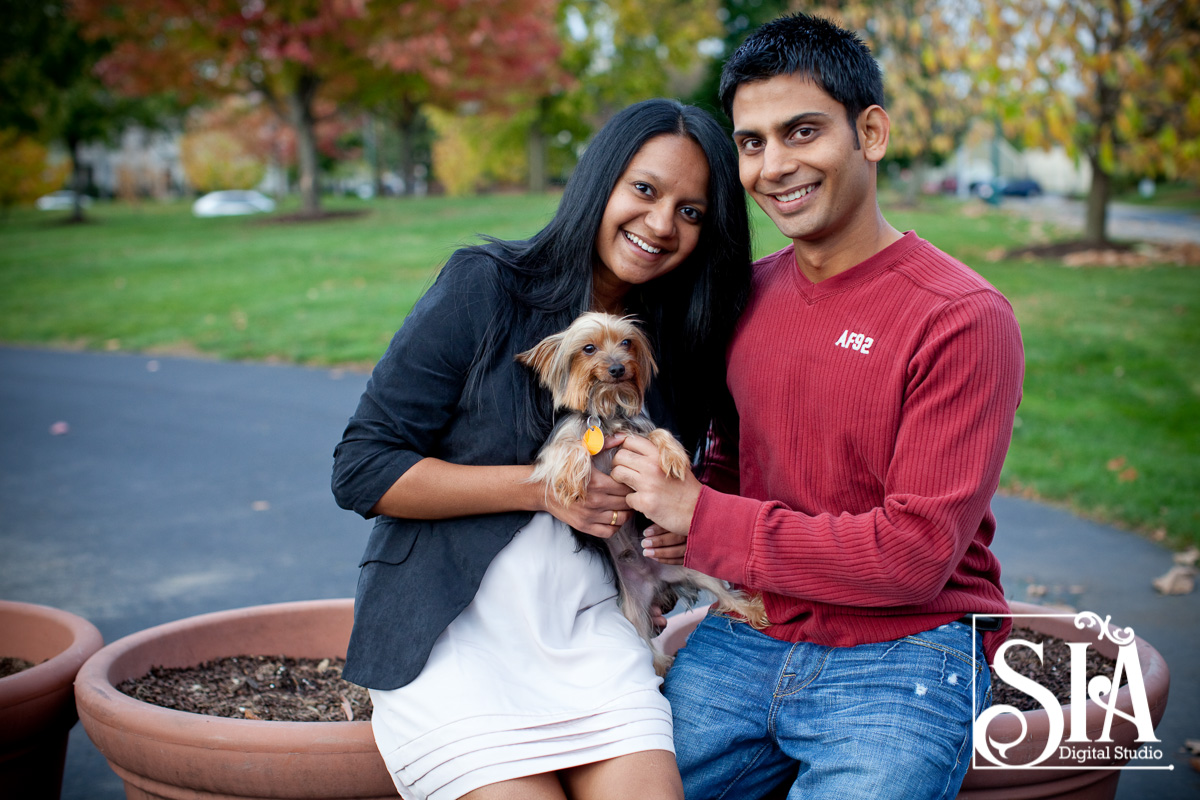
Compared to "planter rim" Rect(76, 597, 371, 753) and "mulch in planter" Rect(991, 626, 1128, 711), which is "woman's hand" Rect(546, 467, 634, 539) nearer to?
"planter rim" Rect(76, 597, 371, 753)

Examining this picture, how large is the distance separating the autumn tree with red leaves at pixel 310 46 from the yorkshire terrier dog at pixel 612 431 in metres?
18.4

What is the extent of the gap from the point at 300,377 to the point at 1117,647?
9022 millimetres

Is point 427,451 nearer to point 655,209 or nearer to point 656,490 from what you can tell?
point 656,490

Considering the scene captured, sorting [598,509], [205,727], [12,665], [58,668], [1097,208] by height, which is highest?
[598,509]

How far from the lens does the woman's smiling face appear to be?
2.94 m

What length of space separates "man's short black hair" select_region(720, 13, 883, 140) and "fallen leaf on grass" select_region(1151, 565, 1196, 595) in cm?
400

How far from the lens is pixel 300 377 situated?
35.2 ft

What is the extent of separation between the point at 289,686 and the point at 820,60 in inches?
99.4

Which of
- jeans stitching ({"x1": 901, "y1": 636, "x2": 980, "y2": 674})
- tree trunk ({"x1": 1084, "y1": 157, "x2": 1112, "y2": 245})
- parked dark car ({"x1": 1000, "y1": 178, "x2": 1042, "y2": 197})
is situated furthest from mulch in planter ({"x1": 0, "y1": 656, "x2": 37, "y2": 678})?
parked dark car ({"x1": 1000, "y1": 178, "x2": 1042, "y2": 197})

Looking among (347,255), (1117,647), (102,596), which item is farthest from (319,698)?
(347,255)

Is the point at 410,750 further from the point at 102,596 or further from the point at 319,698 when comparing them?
the point at 102,596

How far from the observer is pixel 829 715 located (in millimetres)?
2562

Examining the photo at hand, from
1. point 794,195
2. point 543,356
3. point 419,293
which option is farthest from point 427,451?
point 419,293

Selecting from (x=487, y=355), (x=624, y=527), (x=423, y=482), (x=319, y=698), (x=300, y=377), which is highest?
(x=487, y=355)
